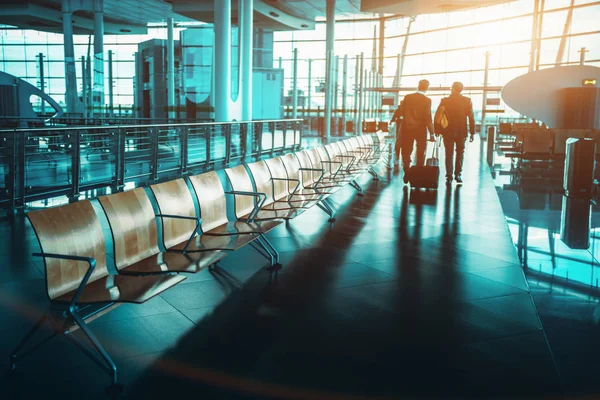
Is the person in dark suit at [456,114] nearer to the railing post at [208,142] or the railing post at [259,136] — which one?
the railing post at [208,142]

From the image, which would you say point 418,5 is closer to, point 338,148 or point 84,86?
point 84,86

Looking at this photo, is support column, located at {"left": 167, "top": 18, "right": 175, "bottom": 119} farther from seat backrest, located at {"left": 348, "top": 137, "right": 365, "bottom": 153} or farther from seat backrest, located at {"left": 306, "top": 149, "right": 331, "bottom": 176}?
seat backrest, located at {"left": 306, "top": 149, "right": 331, "bottom": 176}

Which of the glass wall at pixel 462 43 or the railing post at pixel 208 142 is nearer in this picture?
the railing post at pixel 208 142

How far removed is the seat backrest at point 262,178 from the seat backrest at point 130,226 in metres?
1.73

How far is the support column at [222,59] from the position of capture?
45.5 ft

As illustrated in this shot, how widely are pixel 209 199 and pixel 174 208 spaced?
1.58 feet

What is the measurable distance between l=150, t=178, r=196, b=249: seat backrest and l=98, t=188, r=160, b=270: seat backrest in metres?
0.09

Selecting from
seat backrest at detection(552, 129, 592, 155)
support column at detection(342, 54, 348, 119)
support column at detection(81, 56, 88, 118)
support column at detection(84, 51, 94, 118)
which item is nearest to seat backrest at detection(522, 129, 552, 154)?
seat backrest at detection(552, 129, 592, 155)

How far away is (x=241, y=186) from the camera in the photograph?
5.09 meters

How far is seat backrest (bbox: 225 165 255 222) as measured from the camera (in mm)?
4918

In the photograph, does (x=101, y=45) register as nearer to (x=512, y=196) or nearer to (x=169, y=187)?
(x=512, y=196)

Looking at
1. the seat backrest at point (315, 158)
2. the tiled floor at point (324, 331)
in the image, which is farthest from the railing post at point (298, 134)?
the tiled floor at point (324, 331)

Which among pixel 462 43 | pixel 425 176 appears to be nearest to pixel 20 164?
pixel 425 176

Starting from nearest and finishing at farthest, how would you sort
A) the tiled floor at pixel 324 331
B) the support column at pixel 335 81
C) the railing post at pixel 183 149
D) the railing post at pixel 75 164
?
1. the tiled floor at pixel 324 331
2. the railing post at pixel 75 164
3. the railing post at pixel 183 149
4. the support column at pixel 335 81
